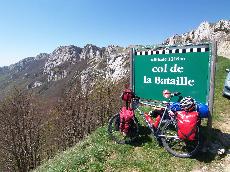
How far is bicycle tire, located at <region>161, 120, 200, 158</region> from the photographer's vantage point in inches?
370

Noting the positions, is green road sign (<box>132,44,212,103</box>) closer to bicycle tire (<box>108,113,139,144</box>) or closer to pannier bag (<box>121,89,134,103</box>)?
pannier bag (<box>121,89,134,103</box>)

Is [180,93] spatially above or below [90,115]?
above

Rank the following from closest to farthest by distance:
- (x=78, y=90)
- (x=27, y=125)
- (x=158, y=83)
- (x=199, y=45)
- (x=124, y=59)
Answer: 1. (x=199, y=45)
2. (x=158, y=83)
3. (x=27, y=125)
4. (x=78, y=90)
5. (x=124, y=59)

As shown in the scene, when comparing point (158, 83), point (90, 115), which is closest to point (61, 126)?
point (90, 115)

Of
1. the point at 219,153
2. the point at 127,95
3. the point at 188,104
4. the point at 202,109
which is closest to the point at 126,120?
the point at 127,95

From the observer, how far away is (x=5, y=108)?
43.8m

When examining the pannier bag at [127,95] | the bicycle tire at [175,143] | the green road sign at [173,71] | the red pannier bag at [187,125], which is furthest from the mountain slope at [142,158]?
the green road sign at [173,71]

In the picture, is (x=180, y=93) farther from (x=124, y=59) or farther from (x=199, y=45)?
(x=124, y=59)

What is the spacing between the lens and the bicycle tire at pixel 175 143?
9398 mm

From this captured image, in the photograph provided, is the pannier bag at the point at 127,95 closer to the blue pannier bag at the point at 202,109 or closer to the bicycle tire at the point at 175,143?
the bicycle tire at the point at 175,143

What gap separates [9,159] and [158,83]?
1632 inches

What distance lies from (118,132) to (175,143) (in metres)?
2.58

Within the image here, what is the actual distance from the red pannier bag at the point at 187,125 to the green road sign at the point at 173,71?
2.93ft

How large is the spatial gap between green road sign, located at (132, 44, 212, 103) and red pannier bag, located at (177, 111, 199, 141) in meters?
0.89
